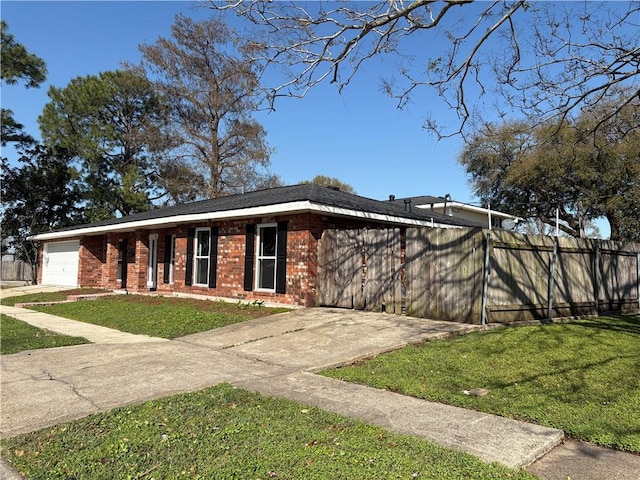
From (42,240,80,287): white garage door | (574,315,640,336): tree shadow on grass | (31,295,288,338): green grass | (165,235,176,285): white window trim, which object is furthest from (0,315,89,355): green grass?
(42,240,80,287): white garage door

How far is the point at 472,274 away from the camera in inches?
352

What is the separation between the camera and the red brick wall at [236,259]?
1179 centimetres

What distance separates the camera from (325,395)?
199 inches

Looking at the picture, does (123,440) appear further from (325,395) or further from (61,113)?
(61,113)

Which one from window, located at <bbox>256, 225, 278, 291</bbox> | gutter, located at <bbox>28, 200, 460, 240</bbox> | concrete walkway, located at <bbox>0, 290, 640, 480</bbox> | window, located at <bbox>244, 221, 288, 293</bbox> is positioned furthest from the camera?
window, located at <bbox>256, 225, 278, 291</bbox>

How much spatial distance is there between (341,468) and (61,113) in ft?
125

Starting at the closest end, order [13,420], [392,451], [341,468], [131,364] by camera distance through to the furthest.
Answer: [341,468] < [392,451] < [13,420] < [131,364]

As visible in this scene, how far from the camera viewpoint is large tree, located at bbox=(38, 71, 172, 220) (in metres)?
33.4

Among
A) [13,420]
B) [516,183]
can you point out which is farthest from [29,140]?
[13,420]

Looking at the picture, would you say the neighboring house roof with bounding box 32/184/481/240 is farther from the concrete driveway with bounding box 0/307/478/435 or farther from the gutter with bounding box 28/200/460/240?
the concrete driveway with bounding box 0/307/478/435

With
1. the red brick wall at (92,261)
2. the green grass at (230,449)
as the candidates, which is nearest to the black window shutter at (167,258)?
the red brick wall at (92,261)

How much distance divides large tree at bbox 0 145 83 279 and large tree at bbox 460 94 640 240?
2952cm

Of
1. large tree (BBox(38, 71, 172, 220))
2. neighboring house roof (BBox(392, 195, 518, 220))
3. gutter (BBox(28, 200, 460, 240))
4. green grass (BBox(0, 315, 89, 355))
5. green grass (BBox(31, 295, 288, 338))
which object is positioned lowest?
green grass (BBox(0, 315, 89, 355))

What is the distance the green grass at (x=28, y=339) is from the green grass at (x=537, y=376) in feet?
17.2
